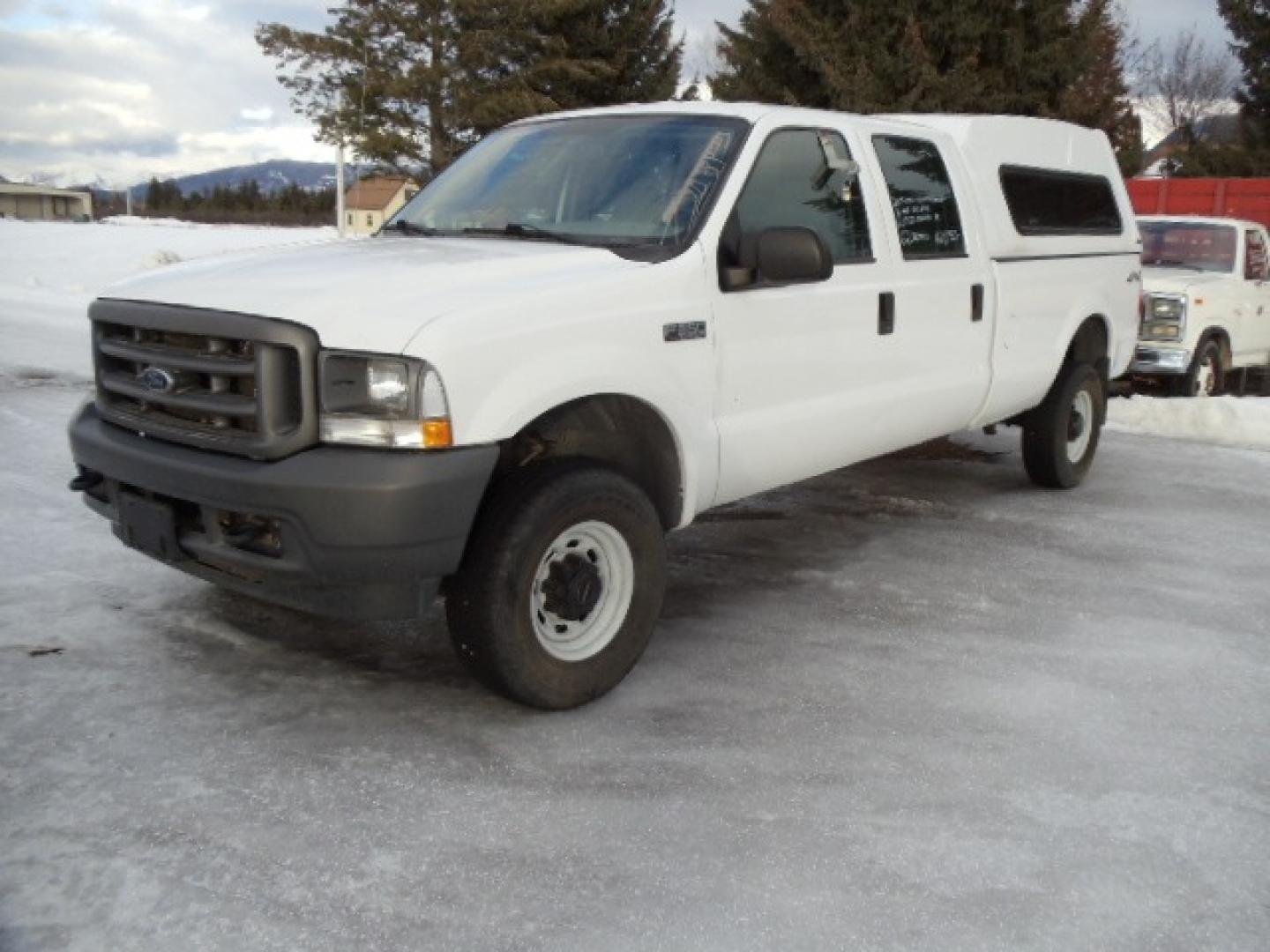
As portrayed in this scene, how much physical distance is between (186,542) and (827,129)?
Answer: 305cm

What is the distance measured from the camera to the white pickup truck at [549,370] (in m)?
3.35

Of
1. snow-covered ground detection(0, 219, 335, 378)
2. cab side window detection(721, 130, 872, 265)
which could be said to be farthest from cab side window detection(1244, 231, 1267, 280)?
snow-covered ground detection(0, 219, 335, 378)

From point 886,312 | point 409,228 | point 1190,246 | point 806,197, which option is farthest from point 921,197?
point 1190,246

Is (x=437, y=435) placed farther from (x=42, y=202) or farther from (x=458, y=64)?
(x=42, y=202)

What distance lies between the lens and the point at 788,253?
4.12 meters

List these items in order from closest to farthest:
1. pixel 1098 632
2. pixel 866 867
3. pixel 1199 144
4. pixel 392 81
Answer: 1. pixel 866 867
2. pixel 1098 632
3. pixel 392 81
4. pixel 1199 144

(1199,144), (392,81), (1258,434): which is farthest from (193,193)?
(1258,434)

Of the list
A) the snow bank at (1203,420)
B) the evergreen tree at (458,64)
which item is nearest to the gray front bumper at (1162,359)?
the snow bank at (1203,420)

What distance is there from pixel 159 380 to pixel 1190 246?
10.8m

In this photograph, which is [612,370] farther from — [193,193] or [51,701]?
[193,193]

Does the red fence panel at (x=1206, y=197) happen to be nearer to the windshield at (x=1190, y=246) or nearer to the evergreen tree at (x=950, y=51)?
the evergreen tree at (x=950, y=51)

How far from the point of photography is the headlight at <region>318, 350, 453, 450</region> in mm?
3322

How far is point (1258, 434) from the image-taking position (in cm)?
885

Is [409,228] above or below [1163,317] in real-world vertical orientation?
above
